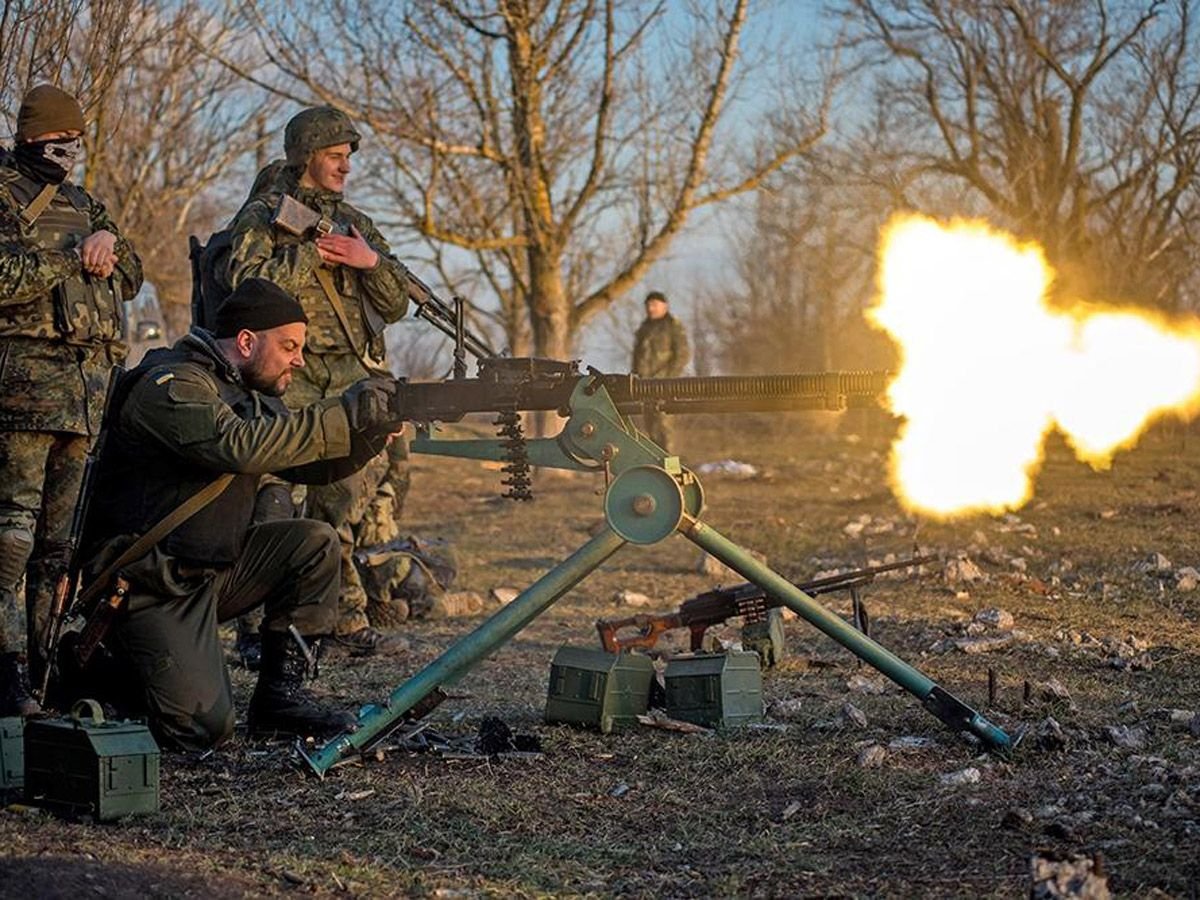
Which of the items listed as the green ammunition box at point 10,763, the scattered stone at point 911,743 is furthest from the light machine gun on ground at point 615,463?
the green ammunition box at point 10,763

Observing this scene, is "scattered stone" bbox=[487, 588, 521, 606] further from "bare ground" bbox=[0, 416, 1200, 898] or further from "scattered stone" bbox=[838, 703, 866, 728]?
"scattered stone" bbox=[838, 703, 866, 728]

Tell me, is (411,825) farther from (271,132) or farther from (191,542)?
(271,132)

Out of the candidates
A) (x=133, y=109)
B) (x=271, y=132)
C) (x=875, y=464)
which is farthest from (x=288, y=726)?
(x=271, y=132)

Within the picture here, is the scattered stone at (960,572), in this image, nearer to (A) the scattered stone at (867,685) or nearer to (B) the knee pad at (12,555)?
(A) the scattered stone at (867,685)

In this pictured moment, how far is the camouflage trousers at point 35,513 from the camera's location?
6879 millimetres

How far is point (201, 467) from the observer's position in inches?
236

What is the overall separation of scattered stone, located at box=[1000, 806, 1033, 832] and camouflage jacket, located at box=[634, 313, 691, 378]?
15.5 metres

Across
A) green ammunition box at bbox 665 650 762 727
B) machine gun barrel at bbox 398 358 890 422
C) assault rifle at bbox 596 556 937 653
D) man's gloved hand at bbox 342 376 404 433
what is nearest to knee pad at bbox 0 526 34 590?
man's gloved hand at bbox 342 376 404 433

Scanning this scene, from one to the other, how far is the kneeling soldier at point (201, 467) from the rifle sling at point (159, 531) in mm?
19

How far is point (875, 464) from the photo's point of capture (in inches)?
893

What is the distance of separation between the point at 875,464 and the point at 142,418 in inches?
695

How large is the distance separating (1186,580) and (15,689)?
7071 mm

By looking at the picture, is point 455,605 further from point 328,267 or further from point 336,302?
point 328,267

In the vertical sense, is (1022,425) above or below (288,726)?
above
